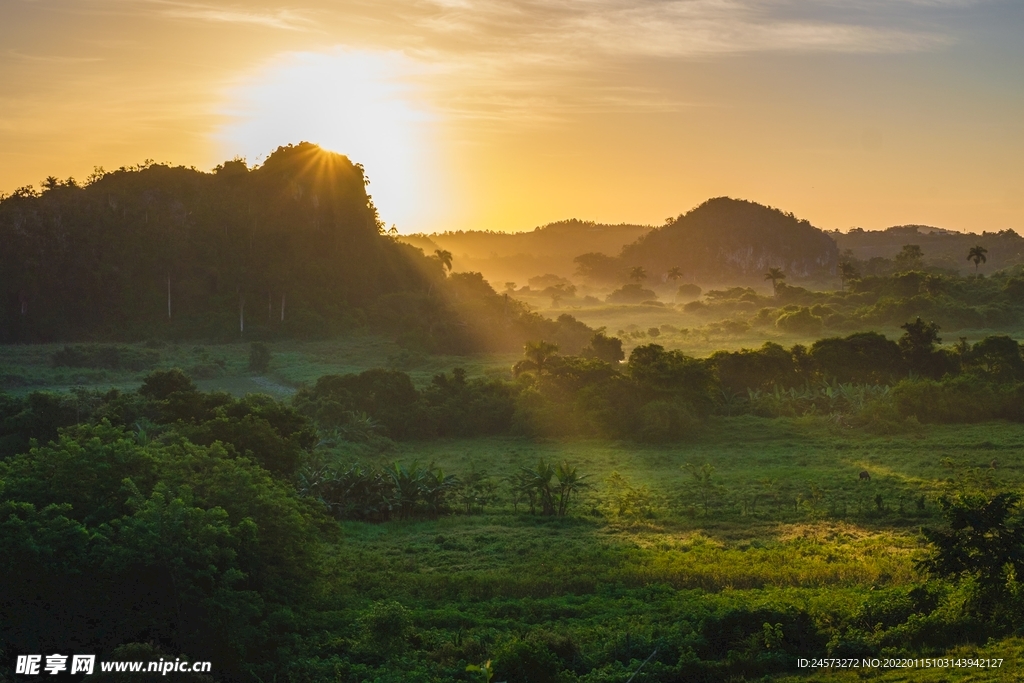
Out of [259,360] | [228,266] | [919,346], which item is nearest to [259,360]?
[259,360]

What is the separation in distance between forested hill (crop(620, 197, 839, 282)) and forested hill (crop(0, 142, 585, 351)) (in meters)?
88.4

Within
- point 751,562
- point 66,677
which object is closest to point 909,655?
point 751,562

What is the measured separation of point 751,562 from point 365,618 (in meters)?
8.37

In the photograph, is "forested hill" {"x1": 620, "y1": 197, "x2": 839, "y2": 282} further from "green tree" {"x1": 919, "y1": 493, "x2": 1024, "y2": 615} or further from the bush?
"green tree" {"x1": 919, "y1": 493, "x2": 1024, "y2": 615}

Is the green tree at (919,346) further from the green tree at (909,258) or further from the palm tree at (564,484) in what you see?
the green tree at (909,258)

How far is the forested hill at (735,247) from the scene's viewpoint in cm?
16500

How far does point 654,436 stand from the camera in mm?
36094

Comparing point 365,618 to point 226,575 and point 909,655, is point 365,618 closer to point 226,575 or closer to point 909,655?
point 226,575

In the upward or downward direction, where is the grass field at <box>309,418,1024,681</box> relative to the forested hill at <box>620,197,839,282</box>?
downward

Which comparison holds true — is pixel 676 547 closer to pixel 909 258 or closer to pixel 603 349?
pixel 603 349

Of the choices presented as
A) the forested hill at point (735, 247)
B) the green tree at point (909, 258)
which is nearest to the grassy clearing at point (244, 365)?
the green tree at point (909, 258)

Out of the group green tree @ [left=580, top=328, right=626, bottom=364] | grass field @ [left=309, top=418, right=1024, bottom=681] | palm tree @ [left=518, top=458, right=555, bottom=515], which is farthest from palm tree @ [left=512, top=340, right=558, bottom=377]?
palm tree @ [left=518, top=458, right=555, bottom=515]

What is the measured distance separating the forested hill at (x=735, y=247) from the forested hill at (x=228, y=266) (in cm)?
8839

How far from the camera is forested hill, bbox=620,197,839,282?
16500 centimetres
